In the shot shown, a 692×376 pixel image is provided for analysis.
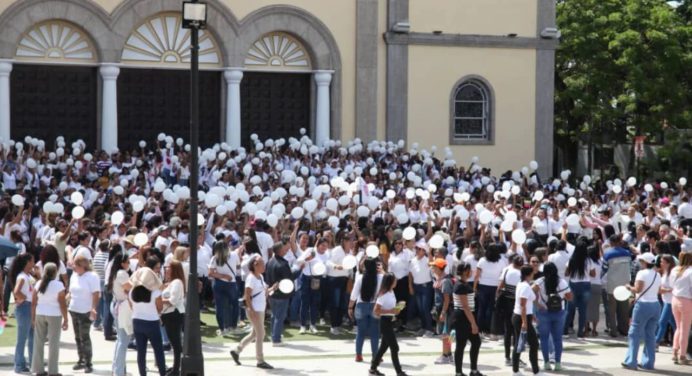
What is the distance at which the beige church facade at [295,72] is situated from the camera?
34500 mm

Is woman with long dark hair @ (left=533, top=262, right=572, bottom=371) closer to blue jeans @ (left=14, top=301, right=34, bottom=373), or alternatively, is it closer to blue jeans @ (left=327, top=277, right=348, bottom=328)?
blue jeans @ (left=327, top=277, right=348, bottom=328)

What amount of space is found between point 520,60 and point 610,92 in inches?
253

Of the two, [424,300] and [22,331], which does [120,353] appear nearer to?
[22,331]

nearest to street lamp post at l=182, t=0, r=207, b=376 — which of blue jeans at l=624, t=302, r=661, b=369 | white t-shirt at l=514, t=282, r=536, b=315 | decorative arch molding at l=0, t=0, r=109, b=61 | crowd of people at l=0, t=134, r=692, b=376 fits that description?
crowd of people at l=0, t=134, r=692, b=376

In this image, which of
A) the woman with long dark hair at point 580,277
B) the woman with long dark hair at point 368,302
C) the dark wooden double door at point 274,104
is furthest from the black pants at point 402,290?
the dark wooden double door at point 274,104

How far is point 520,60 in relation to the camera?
129 ft

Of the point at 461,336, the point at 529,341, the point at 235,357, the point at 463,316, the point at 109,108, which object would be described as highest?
the point at 109,108

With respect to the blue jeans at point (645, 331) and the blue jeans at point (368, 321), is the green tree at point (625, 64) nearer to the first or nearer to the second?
the blue jeans at point (645, 331)

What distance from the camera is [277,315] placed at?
765 inches

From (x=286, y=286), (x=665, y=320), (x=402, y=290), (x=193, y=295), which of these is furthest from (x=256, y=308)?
(x=665, y=320)

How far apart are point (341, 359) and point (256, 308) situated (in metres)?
1.65

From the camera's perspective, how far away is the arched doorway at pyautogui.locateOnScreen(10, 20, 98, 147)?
34250 mm

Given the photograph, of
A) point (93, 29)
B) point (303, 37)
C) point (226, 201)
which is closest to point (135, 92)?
point (93, 29)

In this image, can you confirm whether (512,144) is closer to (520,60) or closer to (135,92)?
(520,60)
